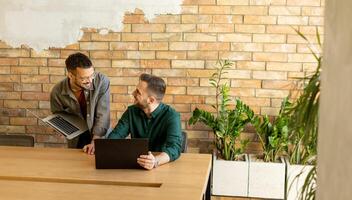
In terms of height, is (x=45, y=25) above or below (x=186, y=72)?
above

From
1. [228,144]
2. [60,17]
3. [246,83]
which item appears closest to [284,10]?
[246,83]

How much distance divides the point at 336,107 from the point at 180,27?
3.08 metres

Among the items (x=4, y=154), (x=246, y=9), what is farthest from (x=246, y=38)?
(x=4, y=154)

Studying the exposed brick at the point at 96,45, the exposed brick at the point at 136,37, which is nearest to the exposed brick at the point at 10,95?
the exposed brick at the point at 96,45

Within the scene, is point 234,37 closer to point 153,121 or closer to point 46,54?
point 153,121

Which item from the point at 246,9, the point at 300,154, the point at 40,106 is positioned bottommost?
the point at 300,154

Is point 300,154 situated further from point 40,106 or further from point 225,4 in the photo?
point 40,106

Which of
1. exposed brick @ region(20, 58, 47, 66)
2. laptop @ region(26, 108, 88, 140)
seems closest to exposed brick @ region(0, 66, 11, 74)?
exposed brick @ region(20, 58, 47, 66)

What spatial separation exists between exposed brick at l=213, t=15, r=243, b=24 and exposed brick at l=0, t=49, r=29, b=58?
176cm

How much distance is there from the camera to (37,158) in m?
2.95

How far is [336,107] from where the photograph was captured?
106 cm

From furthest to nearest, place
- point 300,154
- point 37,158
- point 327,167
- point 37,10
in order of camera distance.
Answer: point 37,10 < point 300,154 < point 37,158 < point 327,167

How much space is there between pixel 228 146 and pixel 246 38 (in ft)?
3.08

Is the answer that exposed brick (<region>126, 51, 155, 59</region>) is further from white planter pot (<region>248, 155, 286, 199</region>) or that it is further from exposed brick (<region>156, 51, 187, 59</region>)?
white planter pot (<region>248, 155, 286, 199</region>)
